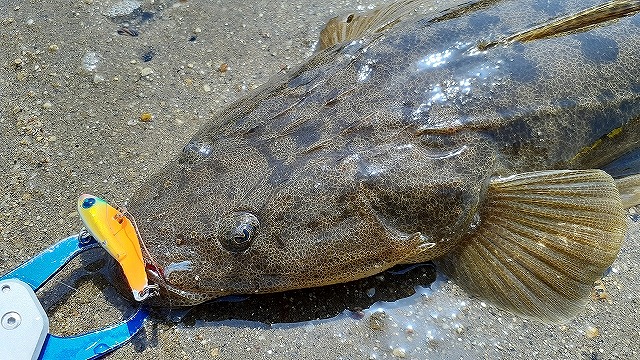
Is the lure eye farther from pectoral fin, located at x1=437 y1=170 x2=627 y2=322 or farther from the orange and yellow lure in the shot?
pectoral fin, located at x1=437 y1=170 x2=627 y2=322

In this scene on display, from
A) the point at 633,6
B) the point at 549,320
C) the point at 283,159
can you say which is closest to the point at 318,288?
the point at 283,159

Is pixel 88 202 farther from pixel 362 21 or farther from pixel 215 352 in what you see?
pixel 362 21

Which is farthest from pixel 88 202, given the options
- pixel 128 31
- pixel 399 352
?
pixel 128 31

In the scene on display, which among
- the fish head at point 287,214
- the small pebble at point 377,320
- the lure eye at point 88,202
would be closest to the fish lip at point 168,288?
the fish head at point 287,214

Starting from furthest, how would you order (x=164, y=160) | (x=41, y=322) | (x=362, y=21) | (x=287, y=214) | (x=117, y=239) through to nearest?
(x=362, y=21) < (x=164, y=160) < (x=287, y=214) < (x=117, y=239) < (x=41, y=322)

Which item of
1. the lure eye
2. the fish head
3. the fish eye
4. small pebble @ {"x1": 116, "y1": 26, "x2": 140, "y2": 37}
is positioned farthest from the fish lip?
small pebble @ {"x1": 116, "y1": 26, "x2": 140, "y2": 37}
